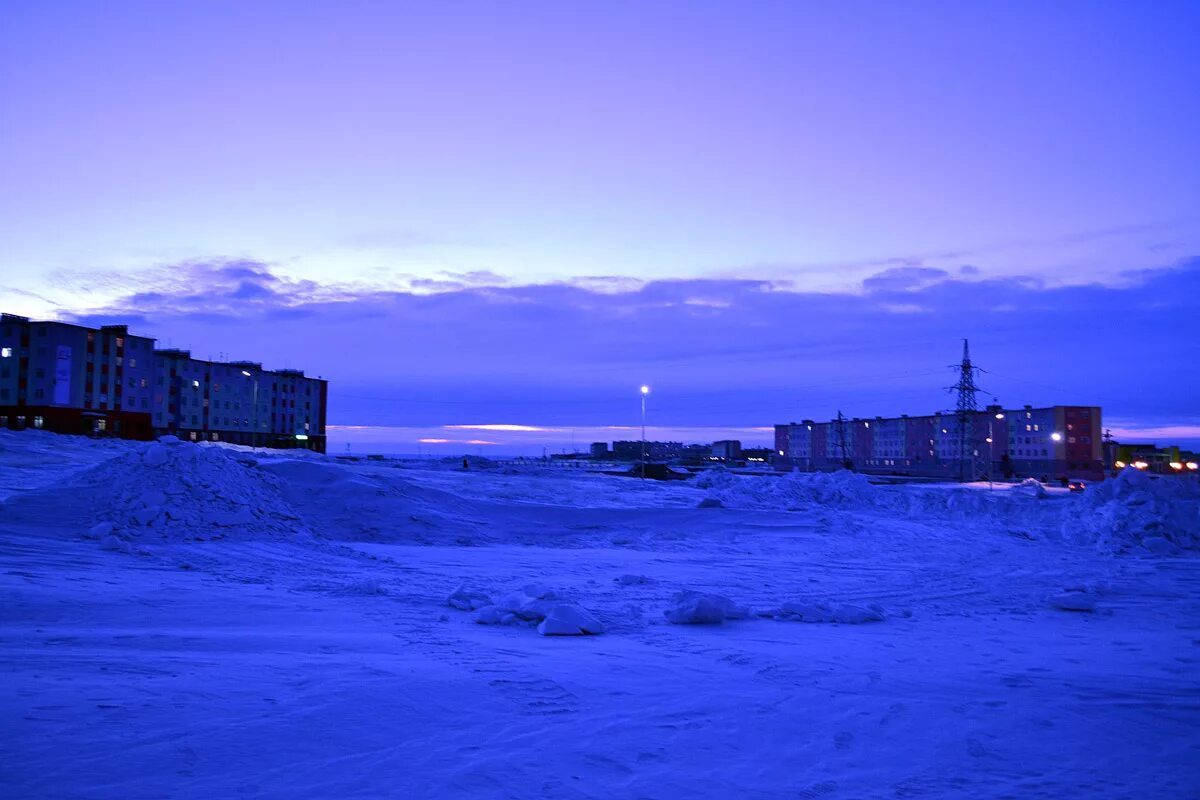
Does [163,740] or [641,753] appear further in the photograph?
[641,753]

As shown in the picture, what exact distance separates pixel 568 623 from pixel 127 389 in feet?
293

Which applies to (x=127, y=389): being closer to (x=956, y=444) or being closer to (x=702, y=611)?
(x=702, y=611)

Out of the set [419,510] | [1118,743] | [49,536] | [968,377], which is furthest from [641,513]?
[968,377]

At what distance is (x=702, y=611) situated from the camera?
10.5 meters

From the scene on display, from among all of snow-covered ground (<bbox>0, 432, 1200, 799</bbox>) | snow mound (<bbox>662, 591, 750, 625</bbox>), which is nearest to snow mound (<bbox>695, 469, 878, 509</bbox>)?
snow-covered ground (<bbox>0, 432, 1200, 799</bbox>)

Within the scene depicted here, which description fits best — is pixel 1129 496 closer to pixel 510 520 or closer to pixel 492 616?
pixel 510 520

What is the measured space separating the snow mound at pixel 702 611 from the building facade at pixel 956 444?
5377cm

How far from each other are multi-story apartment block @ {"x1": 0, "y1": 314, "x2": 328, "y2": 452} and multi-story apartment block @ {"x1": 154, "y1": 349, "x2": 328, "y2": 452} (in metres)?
0.13

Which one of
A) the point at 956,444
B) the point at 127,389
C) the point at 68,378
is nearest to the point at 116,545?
A: the point at 68,378

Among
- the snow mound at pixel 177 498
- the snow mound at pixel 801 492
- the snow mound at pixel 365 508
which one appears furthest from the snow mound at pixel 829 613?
the snow mound at pixel 801 492

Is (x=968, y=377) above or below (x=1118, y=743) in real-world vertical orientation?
above

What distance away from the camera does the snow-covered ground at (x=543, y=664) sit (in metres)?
5.37

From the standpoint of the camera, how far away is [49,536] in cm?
1502

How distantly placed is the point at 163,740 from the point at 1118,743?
7.15 meters
